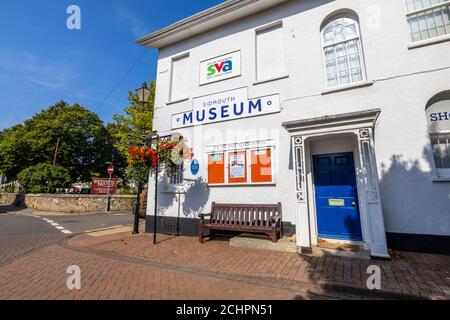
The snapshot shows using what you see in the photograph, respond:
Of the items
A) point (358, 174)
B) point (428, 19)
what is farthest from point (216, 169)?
point (428, 19)

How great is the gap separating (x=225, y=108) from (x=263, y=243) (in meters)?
4.70

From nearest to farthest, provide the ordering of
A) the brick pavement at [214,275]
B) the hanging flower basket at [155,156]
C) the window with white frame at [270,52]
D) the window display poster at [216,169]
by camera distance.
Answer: the brick pavement at [214,275]
the hanging flower basket at [155,156]
the window with white frame at [270,52]
the window display poster at [216,169]

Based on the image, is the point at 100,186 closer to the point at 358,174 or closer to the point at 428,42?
the point at 358,174

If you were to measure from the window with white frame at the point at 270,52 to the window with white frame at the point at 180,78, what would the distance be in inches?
116

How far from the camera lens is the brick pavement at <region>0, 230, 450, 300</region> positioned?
141 inches

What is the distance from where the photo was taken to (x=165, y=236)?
26.7 feet

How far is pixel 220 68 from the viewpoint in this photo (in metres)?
8.45

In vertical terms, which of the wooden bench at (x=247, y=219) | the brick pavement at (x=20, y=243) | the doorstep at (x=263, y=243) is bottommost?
the brick pavement at (x=20, y=243)

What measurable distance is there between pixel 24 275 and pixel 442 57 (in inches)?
417

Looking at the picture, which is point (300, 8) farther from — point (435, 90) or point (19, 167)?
point (19, 167)

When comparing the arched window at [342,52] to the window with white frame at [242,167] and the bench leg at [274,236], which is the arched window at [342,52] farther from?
the bench leg at [274,236]

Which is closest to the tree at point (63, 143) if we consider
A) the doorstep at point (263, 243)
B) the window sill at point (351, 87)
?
the doorstep at point (263, 243)

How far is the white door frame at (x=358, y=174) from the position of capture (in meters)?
5.04

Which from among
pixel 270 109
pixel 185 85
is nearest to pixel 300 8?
pixel 270 109
